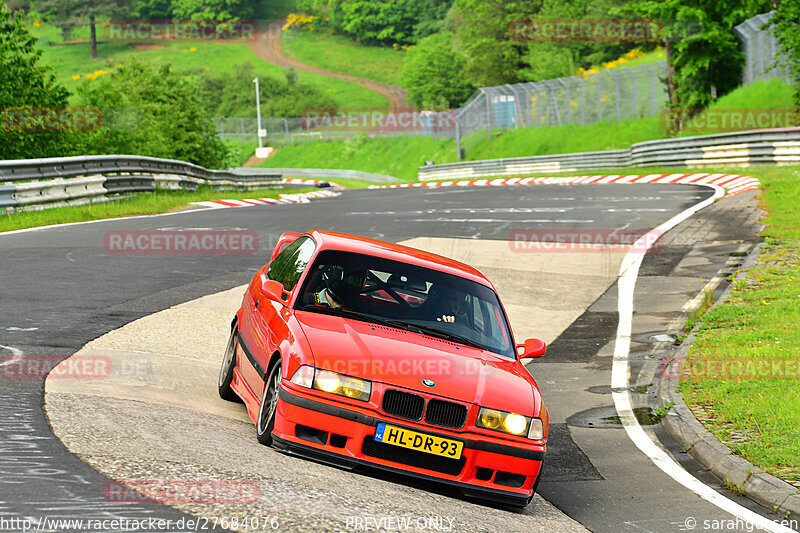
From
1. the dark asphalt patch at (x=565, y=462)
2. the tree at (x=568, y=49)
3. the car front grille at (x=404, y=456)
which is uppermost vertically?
the tree at (x=568, y=49)

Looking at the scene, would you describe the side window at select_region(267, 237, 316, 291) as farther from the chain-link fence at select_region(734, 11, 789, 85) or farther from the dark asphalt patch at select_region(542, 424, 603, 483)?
the chain-link fence at select_region(734, 11, 789, 85)

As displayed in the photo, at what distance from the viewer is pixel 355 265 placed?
754cm

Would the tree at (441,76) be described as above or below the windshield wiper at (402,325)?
above

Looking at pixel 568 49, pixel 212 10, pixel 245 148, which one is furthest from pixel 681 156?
pixel 212 10

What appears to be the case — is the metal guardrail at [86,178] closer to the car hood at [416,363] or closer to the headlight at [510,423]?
the car hood at [416,363]

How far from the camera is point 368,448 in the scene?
6.11 metres

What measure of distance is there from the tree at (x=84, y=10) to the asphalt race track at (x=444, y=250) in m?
147

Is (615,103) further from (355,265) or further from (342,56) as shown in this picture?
(342,56)

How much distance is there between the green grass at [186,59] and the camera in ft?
464

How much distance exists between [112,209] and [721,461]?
19.1 m

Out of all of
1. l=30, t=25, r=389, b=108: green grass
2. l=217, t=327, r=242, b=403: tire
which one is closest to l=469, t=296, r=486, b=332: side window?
l=217, t=327, r=242, b=403: tire

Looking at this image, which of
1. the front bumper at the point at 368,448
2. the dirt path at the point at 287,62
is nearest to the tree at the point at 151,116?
the front bumper at the point at 368,448

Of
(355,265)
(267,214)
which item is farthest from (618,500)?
(267,214)

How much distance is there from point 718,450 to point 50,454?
4873 mm
